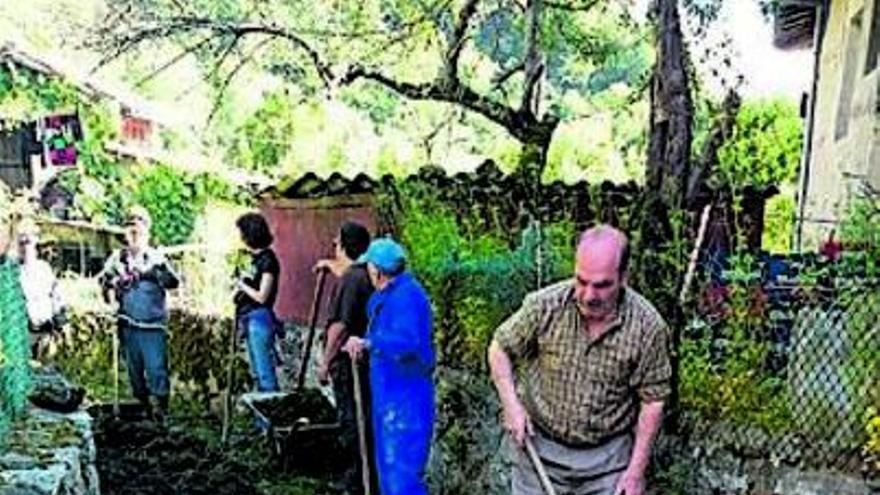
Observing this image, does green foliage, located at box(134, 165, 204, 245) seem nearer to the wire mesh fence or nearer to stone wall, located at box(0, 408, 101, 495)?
stone wall, located at box(0, 408, 101, 495)

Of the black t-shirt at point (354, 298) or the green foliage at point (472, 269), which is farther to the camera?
the black t-shirt at point (354, 298)

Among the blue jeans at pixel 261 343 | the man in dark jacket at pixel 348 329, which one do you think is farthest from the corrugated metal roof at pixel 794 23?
the man in dark jacket at pixel 348 329

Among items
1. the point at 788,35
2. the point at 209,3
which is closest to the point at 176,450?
the point at 209,3

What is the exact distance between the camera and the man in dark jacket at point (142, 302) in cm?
926

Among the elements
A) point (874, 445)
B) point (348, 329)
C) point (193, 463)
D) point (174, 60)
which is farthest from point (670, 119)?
point (174, 60)

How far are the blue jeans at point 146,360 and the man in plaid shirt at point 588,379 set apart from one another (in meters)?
5.47

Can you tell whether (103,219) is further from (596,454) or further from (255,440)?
(596,454)

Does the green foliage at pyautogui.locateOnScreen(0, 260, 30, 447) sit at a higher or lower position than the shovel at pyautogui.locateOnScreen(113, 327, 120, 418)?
higher

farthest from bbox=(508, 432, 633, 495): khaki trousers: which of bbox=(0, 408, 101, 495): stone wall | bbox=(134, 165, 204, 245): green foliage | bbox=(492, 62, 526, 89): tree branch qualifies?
bbox=(134, 165, 204, 245): green foliage

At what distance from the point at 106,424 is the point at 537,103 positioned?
16.0 ft

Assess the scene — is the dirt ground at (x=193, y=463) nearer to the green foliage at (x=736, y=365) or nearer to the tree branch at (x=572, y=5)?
the green foliage at (x=736, y=365)

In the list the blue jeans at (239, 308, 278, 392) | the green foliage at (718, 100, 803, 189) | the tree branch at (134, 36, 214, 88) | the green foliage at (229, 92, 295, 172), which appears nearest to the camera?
the blue jeans at (239, 308, 278, 392)

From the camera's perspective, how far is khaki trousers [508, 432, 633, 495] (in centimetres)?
440

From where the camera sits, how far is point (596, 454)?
4.41 meters
